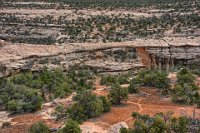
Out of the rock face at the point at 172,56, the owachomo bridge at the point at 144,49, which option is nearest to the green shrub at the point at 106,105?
the owachomo bridge at the point at 144,49

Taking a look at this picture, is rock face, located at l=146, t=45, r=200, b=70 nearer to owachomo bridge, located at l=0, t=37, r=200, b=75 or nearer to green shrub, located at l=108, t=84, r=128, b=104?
owachomo bridge, located at l=0, t=37, r=200, b=75

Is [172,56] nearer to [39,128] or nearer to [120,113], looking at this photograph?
[120,113]

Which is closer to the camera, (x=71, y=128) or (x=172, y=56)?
(x=71, y=128)

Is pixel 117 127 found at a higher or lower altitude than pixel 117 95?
lower

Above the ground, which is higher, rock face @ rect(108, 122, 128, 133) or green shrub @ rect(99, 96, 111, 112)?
green shrub @ rect(99, 96, 111, 112)

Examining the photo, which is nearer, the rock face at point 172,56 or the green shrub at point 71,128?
the green shrub at point 71,128

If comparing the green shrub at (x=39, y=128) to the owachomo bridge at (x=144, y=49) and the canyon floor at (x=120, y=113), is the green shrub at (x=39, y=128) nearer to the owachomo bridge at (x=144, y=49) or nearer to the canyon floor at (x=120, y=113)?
the canyon floor at (x=120, y=113)

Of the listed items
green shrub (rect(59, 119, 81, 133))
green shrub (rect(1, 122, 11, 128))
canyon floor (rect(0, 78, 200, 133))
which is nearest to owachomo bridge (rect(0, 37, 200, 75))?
canyon floor (rect(0, 78, 200, 133))

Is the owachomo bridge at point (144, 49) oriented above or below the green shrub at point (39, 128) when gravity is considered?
above

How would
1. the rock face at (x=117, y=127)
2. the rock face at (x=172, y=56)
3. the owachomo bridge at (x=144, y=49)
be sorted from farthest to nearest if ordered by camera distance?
the rock face at (x=172, y=56) < the owachomo bridge at (x=144, y=49) < the rock face at (x=117, y=127)

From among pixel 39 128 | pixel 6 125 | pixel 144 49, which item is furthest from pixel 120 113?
pixel 144 49

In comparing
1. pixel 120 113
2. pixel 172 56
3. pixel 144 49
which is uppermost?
pixel 144 49
